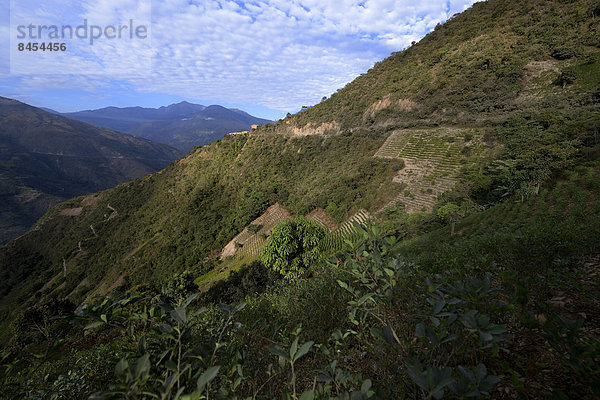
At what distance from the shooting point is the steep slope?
18.6 m

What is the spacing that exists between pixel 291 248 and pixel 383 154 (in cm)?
1904

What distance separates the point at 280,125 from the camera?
52625 mm

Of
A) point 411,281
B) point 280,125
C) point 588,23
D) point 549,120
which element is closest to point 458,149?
point 549,120

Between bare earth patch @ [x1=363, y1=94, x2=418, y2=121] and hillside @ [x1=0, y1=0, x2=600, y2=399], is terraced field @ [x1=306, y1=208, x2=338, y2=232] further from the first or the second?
bare earth patch @ [x1=363, y1=94, x2=418, y2=121]

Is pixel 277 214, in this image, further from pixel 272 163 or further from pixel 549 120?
pixel 549 120

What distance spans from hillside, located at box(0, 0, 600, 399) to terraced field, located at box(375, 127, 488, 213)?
7.2 inches

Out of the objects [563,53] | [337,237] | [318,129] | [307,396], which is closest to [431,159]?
[337,237]

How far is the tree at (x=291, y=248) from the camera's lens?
14789mm

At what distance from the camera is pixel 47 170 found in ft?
A: 503

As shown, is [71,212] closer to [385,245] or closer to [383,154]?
[383,154]

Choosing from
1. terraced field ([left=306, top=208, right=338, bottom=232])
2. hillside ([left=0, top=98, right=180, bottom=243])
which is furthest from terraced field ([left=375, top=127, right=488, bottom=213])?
hillside ([left=0, top=98, right=180, bottom=243])

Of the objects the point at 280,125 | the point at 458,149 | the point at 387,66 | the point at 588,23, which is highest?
the point at 387,66

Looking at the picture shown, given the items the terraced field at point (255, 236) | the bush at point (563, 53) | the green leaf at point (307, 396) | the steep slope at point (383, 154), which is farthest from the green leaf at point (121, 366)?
the bush at point (563, 53)

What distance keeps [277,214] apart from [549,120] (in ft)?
95.6
